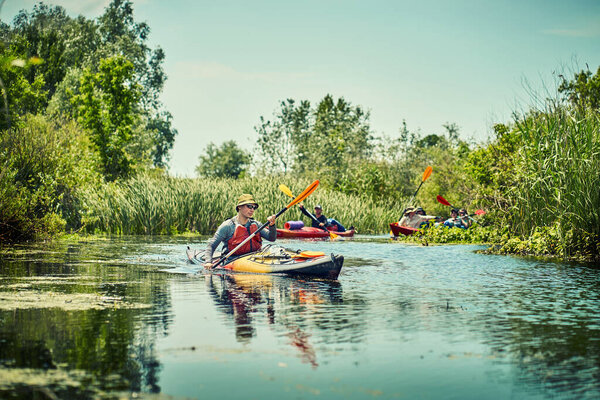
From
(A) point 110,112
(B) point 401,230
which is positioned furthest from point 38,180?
(A) point 110,112

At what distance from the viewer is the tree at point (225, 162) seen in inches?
3954

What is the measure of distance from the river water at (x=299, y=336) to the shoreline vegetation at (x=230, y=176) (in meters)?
1.68

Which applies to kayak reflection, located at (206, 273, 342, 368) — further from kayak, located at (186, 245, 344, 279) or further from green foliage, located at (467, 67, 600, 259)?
green foliage, located at (467, 67, 600, 259)

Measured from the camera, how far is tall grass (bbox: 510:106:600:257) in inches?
510

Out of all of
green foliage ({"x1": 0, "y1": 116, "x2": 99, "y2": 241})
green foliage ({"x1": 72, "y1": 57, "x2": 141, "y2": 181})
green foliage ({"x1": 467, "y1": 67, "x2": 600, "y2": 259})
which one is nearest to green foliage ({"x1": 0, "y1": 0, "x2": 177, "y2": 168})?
green foliage ({"x1": 72, "y1": 57, "x2": 141, "y2": 181})

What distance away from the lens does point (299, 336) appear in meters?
5.78

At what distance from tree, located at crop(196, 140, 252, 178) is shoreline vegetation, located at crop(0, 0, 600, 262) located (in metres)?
40.8


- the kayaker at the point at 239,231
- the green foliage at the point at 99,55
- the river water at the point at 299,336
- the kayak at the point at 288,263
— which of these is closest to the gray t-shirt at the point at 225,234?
the kayaker at the point at 239,231

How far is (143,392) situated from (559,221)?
1114 cm

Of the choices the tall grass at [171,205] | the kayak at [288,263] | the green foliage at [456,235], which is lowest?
the kayak at [288,263]

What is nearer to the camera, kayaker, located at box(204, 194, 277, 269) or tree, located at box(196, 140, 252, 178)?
kayaker, located at box(204, 194, 277, 269)

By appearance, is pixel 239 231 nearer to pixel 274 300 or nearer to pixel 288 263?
pixel 288 263

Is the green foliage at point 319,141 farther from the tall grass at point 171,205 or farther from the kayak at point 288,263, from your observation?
the kayak at point 288,263

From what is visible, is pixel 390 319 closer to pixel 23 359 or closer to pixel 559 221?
pixel 23 359
